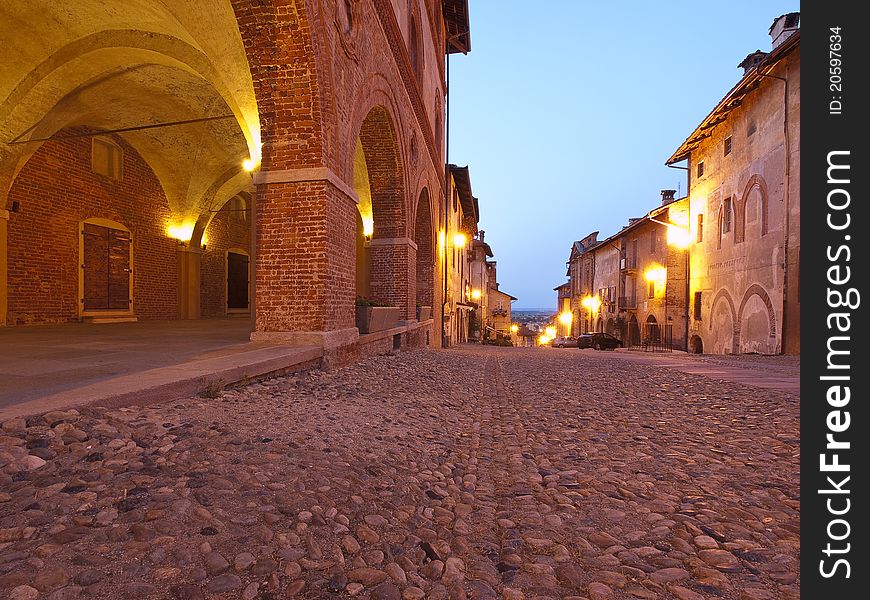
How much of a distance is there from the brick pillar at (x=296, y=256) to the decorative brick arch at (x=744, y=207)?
43.7ft

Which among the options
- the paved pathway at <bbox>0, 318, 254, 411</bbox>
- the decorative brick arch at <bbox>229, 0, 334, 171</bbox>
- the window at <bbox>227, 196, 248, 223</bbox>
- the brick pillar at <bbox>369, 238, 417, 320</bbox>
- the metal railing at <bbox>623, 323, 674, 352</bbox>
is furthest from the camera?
the metal railing at <bbox>623, 323, 674, 352</bbox>

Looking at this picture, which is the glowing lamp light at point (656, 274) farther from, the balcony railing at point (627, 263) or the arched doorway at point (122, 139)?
the arched doorway at point (122, 139)

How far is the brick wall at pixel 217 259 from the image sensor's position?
49.3 ft

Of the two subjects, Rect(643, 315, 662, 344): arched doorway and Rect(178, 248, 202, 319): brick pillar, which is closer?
Rect(178, 248, 202, 319): brick pillar

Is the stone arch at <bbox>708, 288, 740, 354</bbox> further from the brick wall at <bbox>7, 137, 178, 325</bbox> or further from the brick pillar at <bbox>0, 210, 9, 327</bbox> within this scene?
the brick pillar at <bbox>0, 210, 9, 327</bbox>

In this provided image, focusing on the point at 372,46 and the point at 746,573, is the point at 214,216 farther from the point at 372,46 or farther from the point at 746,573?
the point at 746,573

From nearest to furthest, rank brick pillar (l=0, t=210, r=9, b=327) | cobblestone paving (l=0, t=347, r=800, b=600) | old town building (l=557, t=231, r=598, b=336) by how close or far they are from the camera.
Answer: cobblestone paving (l=0, t=347, r=800, b=600) < brick pillar (l=0, t=210, r=9, b=327) < old town building (l=557, t=231, r=598, b=336)

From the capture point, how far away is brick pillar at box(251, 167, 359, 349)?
5539 millimetres

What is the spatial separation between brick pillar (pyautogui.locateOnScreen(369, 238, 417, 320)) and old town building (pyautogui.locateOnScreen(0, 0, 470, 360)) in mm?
39

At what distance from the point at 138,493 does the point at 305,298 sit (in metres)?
3.83

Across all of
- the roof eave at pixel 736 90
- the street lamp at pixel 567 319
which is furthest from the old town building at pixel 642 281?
the street lamp at pixel 567 319

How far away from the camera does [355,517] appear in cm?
192

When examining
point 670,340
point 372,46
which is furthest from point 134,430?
point 670,340

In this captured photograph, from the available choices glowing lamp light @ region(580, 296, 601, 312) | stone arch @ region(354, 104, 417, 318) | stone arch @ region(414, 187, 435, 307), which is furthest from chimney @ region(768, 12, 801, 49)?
glowing lamp light @ region(580, 296, 601, 312)
